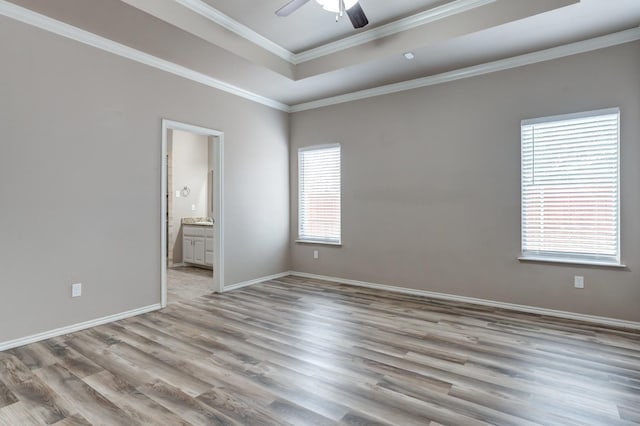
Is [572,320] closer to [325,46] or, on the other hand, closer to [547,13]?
[547,13]

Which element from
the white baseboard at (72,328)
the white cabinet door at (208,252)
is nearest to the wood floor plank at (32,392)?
the white baseboard at (72,328)

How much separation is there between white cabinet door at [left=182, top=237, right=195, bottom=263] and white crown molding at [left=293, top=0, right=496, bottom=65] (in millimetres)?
4046

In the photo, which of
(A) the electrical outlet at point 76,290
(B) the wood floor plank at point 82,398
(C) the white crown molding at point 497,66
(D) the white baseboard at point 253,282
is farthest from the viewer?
(D) the white baseboard at point 253,282

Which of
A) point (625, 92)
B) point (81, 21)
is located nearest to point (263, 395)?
point (81, 21)

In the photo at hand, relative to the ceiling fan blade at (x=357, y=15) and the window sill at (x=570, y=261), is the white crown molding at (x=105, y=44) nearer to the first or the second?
the ceiling fan blade at (x=357, y=15)

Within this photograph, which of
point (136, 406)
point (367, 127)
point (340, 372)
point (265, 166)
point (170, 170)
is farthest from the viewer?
point (170, 170)

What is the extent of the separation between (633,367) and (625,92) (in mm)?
2589

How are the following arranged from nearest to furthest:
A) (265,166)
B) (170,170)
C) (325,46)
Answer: (325,46) < (265,166) < (170,170)

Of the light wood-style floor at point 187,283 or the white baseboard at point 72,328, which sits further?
the light wood-style floor at point 187,283

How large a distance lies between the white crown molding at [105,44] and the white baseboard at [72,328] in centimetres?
272

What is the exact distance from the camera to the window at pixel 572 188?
11.3ft

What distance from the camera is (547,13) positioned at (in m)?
2.98

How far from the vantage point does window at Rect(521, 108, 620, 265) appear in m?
3.45

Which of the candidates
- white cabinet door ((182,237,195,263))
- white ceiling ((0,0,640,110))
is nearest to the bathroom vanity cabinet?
white cabinet door ((182,237,195,263))
